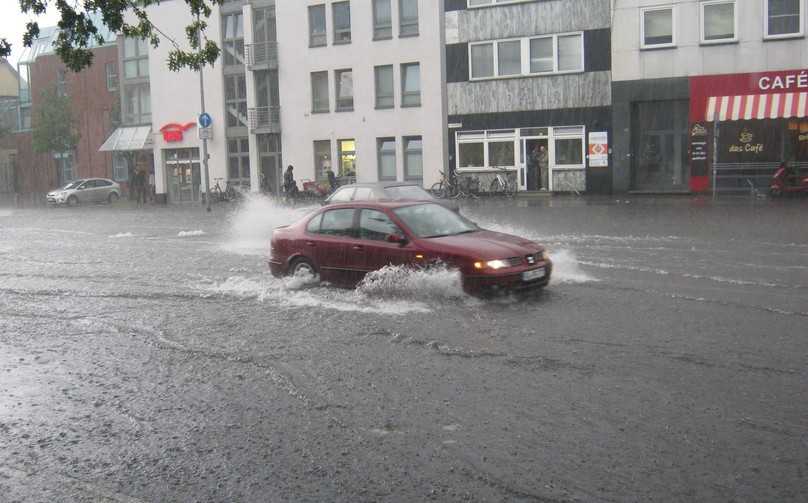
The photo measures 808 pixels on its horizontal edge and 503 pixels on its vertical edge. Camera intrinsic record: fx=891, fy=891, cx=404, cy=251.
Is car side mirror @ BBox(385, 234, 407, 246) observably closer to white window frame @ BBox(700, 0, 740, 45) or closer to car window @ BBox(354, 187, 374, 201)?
car window @ BBox(354, 187, 374, 201)

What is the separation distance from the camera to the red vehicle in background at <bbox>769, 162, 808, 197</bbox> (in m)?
30.7

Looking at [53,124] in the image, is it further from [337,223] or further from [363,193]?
[337,223]

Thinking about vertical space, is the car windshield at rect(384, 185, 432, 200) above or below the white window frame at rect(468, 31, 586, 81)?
below

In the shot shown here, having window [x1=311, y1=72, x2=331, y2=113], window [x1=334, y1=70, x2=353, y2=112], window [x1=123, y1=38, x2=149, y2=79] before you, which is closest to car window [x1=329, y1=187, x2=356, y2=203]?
window [x1=334, y1=70, x2=353, y2=112]

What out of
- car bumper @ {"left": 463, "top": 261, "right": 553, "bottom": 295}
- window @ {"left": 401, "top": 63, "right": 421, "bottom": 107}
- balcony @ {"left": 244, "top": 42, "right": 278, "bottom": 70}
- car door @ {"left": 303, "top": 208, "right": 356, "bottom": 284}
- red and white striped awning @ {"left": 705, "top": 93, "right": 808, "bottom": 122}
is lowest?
car bumper @ {"left": 463, "top": 261, "right": 553, "bottom": 295}

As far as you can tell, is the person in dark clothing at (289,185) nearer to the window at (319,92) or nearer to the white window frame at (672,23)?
the window at (319,92)

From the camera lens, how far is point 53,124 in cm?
5762

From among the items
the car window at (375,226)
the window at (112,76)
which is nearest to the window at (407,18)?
the window at (112,76)

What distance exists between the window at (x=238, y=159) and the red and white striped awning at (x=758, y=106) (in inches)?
960

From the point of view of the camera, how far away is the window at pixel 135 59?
5331 centimetres

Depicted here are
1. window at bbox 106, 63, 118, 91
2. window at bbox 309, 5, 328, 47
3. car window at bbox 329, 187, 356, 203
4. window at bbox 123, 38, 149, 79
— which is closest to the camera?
car window at bbox 329, 187, 356, 203

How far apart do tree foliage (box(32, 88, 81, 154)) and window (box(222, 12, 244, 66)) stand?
1572 cm

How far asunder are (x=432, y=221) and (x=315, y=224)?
1.94 m

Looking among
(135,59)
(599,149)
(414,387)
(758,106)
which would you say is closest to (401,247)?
(414,387)
